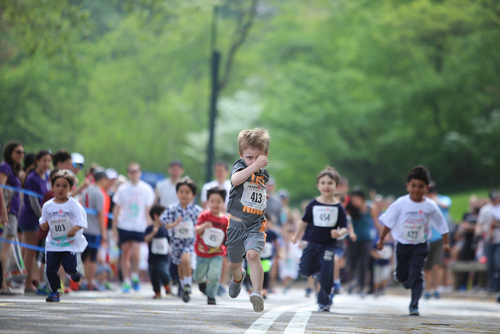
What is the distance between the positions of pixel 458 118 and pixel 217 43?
720 inches

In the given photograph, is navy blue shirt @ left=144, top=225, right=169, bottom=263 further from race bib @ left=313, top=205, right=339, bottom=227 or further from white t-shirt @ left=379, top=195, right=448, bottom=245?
white t-shirt @ left=379, top=195, right=448, bottom=245

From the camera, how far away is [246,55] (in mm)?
47469

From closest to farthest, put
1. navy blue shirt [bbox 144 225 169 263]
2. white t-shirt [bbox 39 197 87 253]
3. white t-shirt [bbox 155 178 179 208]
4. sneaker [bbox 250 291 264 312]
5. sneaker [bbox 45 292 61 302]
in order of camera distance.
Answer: sneaker [bbox 250 291 264 312], sneaker [bbox 45 292 61 302], white t-shirt [bbox 39 197 87 253], navy blue shirt [bbox 144 225 169 263], white t-shirt [bbox 155 178 179 208]

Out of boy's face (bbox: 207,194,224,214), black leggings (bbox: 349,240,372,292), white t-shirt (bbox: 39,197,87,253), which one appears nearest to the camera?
white t-shirt (bbox: 39,197,87,253)

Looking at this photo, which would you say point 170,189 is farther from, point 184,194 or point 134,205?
point 184,194

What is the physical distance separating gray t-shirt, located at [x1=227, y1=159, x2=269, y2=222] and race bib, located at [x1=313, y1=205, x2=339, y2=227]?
91.6 inches

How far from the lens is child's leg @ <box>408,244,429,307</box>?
919 centimetres

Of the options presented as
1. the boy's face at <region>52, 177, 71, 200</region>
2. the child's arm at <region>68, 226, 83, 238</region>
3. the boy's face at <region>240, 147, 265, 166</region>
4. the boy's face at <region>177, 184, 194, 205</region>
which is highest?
the boy's face at <region>240, 147, 265, 166</region>

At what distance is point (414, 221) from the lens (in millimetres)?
9398

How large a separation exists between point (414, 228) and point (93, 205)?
624 centimetres

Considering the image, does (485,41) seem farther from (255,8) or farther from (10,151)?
(10,151)

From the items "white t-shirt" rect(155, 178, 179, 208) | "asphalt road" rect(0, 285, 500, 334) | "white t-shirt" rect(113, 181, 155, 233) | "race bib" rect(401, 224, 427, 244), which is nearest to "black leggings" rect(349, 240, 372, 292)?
"white t-shirt" rect(155, 178, 179, 208)

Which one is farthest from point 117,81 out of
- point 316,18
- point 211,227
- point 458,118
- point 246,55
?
point 211,227

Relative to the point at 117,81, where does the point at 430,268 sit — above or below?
below
